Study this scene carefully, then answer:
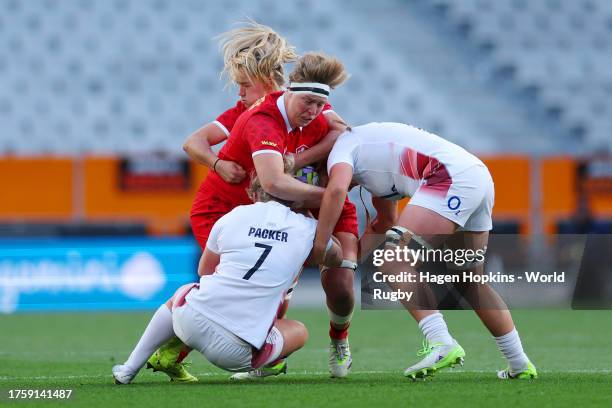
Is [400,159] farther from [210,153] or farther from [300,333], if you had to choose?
[210,153]

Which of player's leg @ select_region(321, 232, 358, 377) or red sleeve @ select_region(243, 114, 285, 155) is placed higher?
red sleeve @ select_region(243, 114, 285, 155)

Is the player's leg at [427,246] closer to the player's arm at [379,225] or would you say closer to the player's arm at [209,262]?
the player's arm at [379,225]

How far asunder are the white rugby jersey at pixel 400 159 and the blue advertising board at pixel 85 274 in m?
7.81

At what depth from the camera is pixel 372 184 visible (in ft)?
20.6

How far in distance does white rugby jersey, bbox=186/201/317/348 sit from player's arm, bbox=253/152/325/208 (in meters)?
0.12

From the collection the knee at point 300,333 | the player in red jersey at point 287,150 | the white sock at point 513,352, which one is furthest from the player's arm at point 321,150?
the white sock at point 513,352

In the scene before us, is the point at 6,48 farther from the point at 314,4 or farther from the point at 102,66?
the point at 314,4

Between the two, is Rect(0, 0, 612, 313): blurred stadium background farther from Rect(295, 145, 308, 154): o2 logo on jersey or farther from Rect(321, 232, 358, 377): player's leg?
Rect(295, 145, 308, 154): o2 logo on jersey

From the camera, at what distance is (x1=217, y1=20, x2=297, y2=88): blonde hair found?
6730 mm

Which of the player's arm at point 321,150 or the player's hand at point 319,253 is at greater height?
the player's arm at point 321,150

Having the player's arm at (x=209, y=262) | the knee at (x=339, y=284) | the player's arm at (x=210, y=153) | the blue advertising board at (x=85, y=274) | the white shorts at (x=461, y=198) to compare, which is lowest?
the blue advertising board at (x=85, y=274)

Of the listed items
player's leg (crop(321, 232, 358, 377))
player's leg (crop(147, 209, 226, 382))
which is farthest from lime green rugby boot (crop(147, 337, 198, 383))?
player's leg (crop(321, 232, 358, 377))

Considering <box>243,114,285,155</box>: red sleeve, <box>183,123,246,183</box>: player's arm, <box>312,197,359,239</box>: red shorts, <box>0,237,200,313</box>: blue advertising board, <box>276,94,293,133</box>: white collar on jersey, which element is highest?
<box>276,94,293,133</box>: white collar on jersey

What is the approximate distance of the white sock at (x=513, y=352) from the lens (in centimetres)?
626
